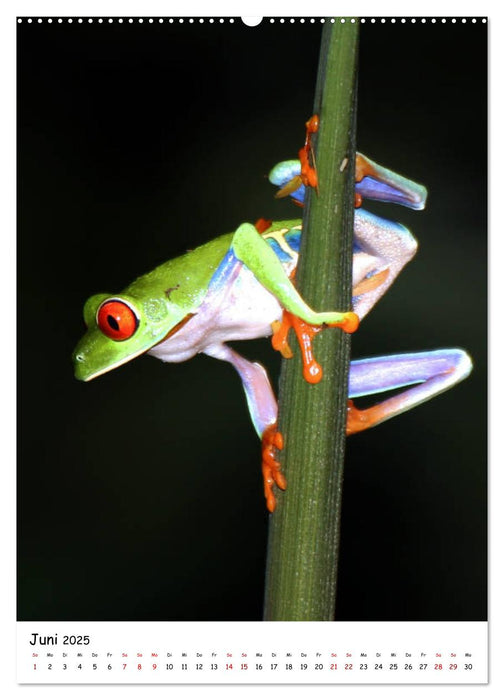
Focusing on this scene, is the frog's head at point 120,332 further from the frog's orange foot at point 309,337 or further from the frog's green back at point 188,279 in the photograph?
the frog's orange foot at point 309,337

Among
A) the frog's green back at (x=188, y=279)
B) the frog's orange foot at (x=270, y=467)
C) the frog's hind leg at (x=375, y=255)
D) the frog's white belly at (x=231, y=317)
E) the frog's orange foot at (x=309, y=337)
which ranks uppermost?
the frog's hind leg at (x=375, y=255)

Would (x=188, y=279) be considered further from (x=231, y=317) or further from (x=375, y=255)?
(x=375, y=255)

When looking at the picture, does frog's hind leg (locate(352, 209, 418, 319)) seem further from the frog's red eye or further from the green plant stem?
the green plant stem

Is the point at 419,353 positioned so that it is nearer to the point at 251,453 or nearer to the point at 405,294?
the point at 405,294

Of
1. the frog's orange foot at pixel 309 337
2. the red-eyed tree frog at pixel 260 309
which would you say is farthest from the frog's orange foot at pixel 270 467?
the frog's orange foot at pixel 309 337

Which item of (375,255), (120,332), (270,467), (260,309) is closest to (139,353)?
(120,332)

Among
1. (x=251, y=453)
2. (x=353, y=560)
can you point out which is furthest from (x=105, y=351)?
(x=353, y=560)

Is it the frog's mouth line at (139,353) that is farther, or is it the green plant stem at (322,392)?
the frog's mouth line at (139,353)
